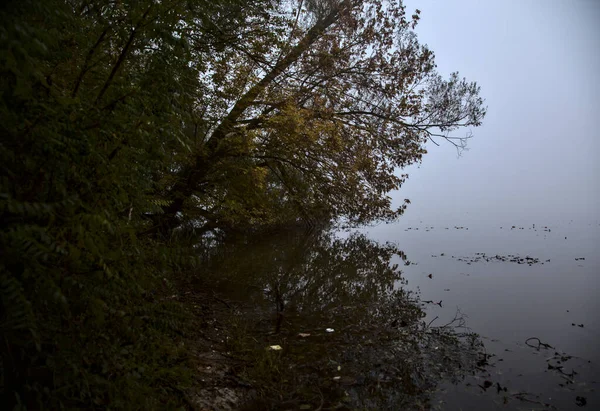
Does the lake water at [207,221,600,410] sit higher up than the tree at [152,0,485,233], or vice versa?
the tree at [152,0,485,233]

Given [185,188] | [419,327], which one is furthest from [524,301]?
[185,188]

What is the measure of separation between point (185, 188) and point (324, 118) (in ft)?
15.4

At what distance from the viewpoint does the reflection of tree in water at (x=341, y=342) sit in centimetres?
427

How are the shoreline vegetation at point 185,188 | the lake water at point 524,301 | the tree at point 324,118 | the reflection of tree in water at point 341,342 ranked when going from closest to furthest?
1. the shoreline vegetation at point 185,188
2. the reflection of tree in water at point 341,342
3. the lake water at point 524,301
4. the tree at point 324,118

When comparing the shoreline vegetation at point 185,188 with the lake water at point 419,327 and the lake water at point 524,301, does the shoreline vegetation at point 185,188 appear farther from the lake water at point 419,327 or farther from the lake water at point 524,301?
the lake water at point 524,301

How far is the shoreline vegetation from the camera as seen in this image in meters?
2.14

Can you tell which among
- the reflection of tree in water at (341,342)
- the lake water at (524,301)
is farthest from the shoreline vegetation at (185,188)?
the lake water at (524,301)

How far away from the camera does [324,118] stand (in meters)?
11.1

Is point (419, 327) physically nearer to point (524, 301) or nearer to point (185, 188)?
point (524, 301)

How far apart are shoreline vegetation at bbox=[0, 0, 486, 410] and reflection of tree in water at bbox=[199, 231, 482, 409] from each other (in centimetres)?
4

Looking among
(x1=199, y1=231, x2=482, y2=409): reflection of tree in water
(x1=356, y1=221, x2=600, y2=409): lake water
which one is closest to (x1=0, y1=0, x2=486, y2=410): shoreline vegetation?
(x1=199, y1=231, x2=482, y2=409): reflection of tree in water

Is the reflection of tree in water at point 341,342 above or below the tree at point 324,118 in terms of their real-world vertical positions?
below

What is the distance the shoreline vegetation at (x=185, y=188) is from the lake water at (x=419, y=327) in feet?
0.21

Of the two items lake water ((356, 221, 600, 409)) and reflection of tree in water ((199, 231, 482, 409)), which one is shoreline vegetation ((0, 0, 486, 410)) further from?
lake water ((356, 221, 600, 409))
